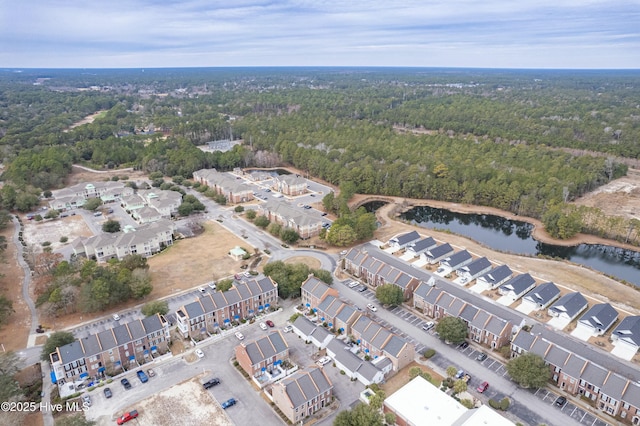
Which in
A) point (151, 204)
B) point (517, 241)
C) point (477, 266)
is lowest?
point (517, 241)

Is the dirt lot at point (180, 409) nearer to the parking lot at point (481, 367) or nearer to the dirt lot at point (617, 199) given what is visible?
the parking lot at point (481, 367)

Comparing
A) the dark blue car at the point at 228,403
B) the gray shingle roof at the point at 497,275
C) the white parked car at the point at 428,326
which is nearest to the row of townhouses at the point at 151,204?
the dark blue car at the point at 228,403

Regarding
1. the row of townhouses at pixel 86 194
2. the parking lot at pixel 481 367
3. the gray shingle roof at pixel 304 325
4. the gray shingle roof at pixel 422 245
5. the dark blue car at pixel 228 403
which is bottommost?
the dark blue car at pixel 228 403

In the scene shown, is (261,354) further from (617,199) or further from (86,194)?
(617,199)

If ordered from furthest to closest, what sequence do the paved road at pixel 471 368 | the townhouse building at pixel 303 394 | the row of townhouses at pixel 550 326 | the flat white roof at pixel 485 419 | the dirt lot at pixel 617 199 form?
the dirt lot at pixel 617 199 < the row of townhouses at pixel 550 326 < the paved road at pixel 471 368 < the townhouse building at pixel 303 394 < the flat white roof at pixel 485 419

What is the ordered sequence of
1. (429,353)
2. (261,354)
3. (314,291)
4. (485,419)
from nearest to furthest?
1. (485,419)
2. (261,354)
3. (429,353)
4. (314,291)

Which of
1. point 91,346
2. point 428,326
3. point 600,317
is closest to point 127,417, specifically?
point 91,346

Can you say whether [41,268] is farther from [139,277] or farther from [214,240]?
[214,240]
